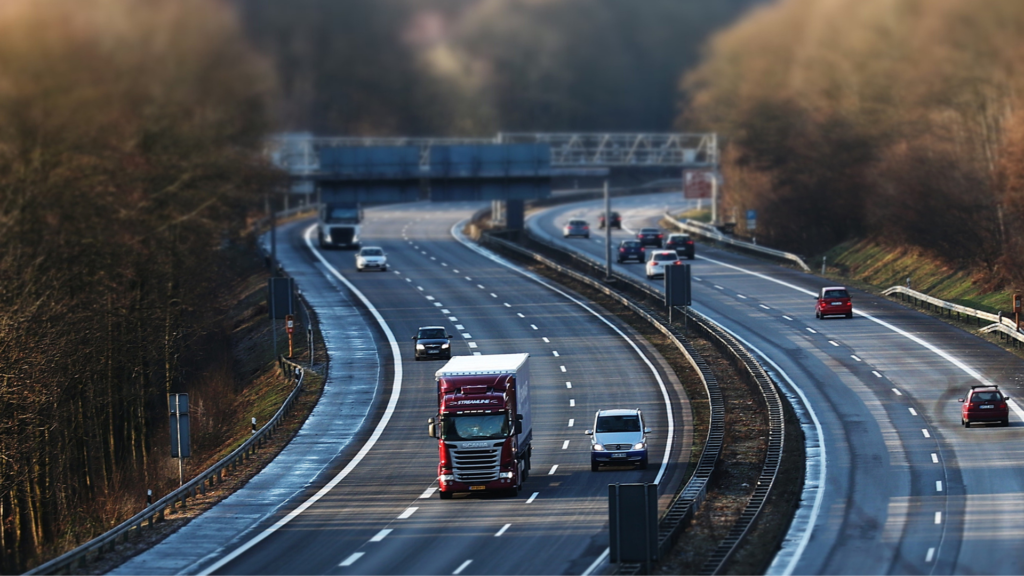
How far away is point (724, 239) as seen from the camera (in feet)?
315

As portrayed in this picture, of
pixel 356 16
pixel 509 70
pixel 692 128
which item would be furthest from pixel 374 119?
pixel 356 16

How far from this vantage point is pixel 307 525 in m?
30.4

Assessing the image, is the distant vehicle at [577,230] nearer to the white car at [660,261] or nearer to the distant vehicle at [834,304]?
the white car at [660,261]

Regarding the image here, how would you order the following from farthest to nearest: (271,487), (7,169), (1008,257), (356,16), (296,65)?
1. (356,16)
2. (296,65)
3. (1008,257)
4. (271,487)
5. (7,169)

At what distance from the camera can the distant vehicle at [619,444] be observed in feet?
118

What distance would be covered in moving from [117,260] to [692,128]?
9034 cm

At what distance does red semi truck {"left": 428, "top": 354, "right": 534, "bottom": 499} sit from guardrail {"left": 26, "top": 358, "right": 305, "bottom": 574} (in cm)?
675

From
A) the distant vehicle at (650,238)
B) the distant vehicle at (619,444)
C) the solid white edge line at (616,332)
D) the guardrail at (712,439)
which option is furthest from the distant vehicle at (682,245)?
the distant vehicle at (619,444)

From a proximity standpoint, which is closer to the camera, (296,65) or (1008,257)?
(1008,257)

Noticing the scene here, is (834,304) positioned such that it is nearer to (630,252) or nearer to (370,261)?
(630,252)

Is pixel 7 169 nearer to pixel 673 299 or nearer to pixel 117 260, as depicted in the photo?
pixel 117 260

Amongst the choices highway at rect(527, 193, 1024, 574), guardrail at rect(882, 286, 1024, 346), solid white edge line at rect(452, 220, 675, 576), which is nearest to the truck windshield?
solid white edge line at rect(452, 220, 675, 576)

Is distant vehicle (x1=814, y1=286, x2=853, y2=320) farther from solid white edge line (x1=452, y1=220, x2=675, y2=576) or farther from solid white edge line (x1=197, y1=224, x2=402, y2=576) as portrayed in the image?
solid white edge line (x1=197, y1=224, x2=402, y2=576)

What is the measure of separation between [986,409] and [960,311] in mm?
20011
